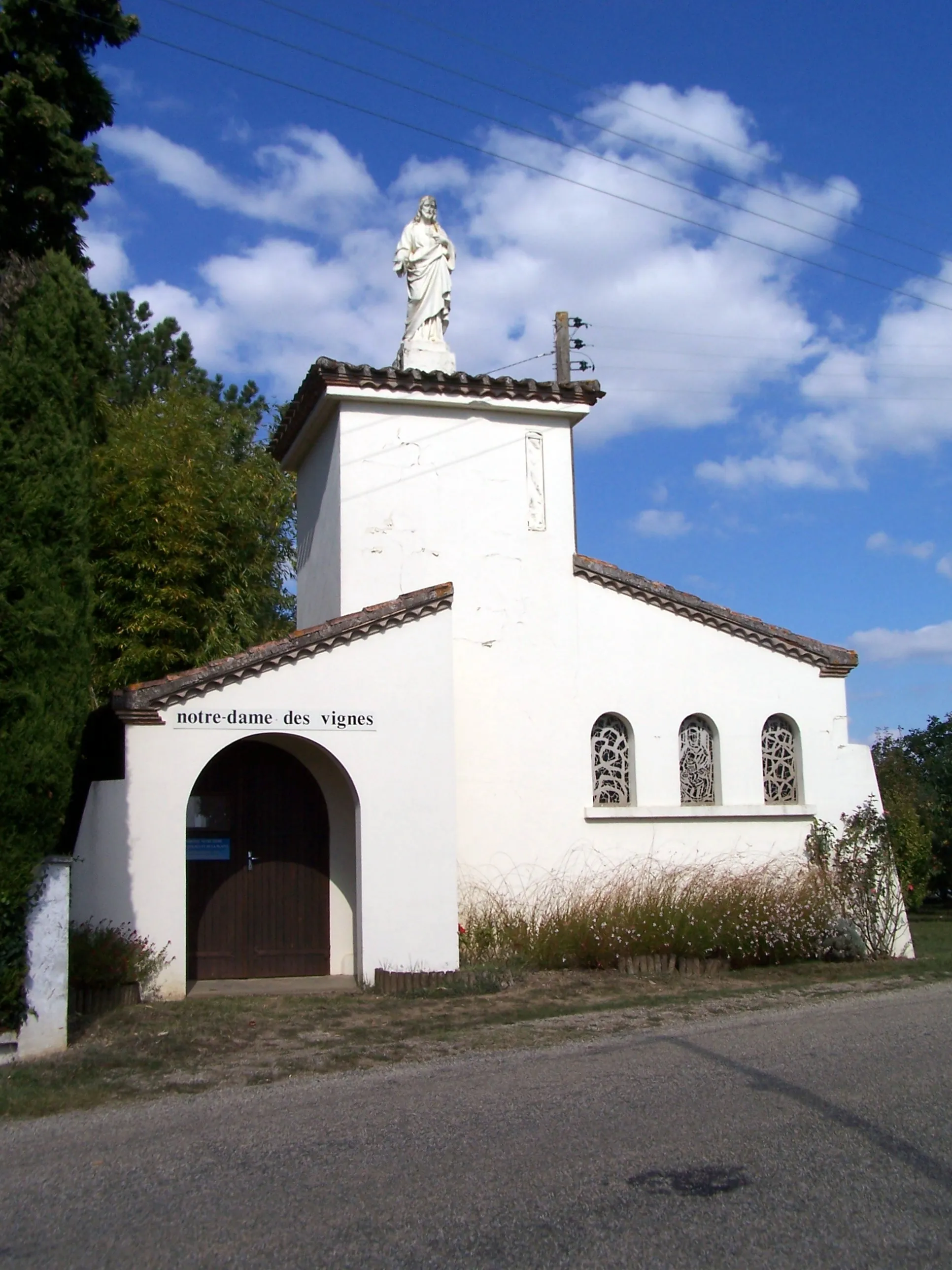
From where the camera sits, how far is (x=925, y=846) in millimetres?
22562

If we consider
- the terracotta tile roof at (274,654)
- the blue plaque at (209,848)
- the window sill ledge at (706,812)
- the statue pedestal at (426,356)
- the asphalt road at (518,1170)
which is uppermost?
the statue pedestal at (426,356)

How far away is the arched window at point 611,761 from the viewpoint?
15031mm

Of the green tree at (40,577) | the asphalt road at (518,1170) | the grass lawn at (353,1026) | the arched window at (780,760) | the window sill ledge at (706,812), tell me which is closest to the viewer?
the asphalt road at (518,1170)

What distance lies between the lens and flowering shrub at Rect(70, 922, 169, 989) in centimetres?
1086

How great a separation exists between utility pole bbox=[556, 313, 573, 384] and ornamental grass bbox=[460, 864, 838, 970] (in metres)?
14.5

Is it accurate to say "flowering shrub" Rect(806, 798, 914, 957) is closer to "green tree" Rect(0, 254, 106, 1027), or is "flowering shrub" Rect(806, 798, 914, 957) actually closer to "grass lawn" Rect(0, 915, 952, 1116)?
"grass lawn" Rect(0, 915, 952, 1116)

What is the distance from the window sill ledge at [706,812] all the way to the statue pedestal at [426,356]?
634 centimetres

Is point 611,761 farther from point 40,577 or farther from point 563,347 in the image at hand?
point 563,347

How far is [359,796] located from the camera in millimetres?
12477

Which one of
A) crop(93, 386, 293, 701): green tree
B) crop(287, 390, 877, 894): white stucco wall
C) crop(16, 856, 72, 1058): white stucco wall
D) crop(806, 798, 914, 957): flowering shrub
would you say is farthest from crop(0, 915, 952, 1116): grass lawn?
crop(93, 386, 293, 701): green tree

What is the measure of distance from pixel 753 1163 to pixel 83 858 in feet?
25.8

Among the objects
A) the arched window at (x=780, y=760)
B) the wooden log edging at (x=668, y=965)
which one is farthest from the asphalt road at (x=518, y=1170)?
the arched window at (x=780, y=760)

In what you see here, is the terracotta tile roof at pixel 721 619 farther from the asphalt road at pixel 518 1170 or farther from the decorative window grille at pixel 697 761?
the asphalt road at pixel 518 1170

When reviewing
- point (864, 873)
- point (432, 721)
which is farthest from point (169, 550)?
point (864, 873)
